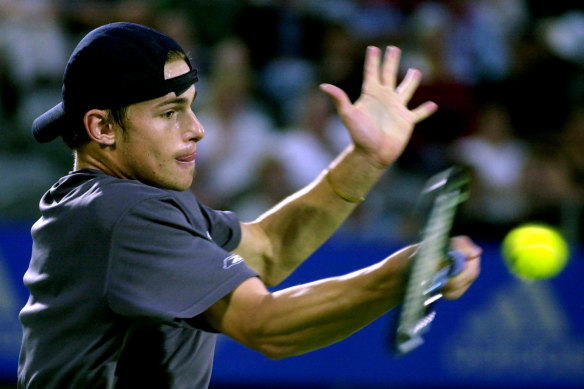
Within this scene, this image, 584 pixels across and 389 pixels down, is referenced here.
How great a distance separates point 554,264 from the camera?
153 inches

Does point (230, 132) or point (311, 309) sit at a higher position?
point (311, 309)

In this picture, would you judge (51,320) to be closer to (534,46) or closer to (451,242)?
(451,242)

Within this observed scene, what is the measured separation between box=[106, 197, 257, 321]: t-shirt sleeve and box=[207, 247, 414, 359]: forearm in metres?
0.08

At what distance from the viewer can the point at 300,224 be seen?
3730mm

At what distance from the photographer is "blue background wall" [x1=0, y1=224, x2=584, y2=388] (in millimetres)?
6746

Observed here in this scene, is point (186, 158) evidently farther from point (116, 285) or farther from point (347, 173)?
point (347, 173)

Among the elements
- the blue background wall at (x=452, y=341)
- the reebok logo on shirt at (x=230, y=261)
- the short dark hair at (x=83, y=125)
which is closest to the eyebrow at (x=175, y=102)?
the short dark hair at (x=83, y=125)

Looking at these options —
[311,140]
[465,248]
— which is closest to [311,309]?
[465,248]

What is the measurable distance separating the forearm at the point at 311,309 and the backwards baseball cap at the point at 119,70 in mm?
721

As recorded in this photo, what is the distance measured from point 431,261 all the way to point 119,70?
1115mm

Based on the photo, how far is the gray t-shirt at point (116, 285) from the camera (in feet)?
8.53

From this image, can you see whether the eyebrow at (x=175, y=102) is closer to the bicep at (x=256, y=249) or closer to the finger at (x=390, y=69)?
the finger at (x=390, y=69)

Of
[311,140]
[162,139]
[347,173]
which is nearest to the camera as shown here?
[162,139]

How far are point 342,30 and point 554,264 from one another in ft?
15.7
